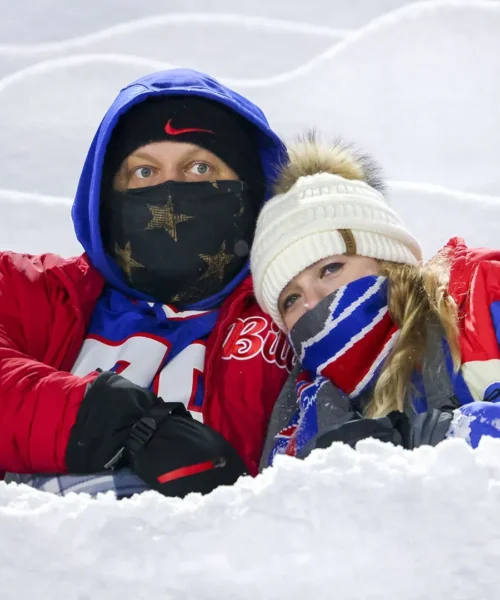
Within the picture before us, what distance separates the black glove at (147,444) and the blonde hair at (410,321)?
28 cm

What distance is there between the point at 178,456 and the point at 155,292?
559 millimetres

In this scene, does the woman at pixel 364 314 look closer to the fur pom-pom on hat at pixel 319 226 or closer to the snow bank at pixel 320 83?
the fur pom-pom on hat at pixel 319 226

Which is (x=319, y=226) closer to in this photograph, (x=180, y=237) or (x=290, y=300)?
(x=290, y=300)

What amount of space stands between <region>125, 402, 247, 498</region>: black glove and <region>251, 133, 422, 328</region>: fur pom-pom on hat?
1.35 feet

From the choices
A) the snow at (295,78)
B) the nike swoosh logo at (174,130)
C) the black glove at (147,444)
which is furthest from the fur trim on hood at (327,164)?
the snow at (295,78)

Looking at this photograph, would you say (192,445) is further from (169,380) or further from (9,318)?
(9,318)

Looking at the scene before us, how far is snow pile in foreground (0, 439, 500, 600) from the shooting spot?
2.29ft

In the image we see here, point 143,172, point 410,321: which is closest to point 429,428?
point 410,321

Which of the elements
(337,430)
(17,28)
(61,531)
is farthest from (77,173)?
(61,531)

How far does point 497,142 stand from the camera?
284cm

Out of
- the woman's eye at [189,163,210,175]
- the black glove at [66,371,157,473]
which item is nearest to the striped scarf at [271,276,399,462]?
the black glove at [66,371,157,473]

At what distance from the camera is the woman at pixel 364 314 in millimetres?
1200

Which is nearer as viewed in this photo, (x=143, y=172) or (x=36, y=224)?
(x=143, y=172)

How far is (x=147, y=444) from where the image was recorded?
3.89ft
